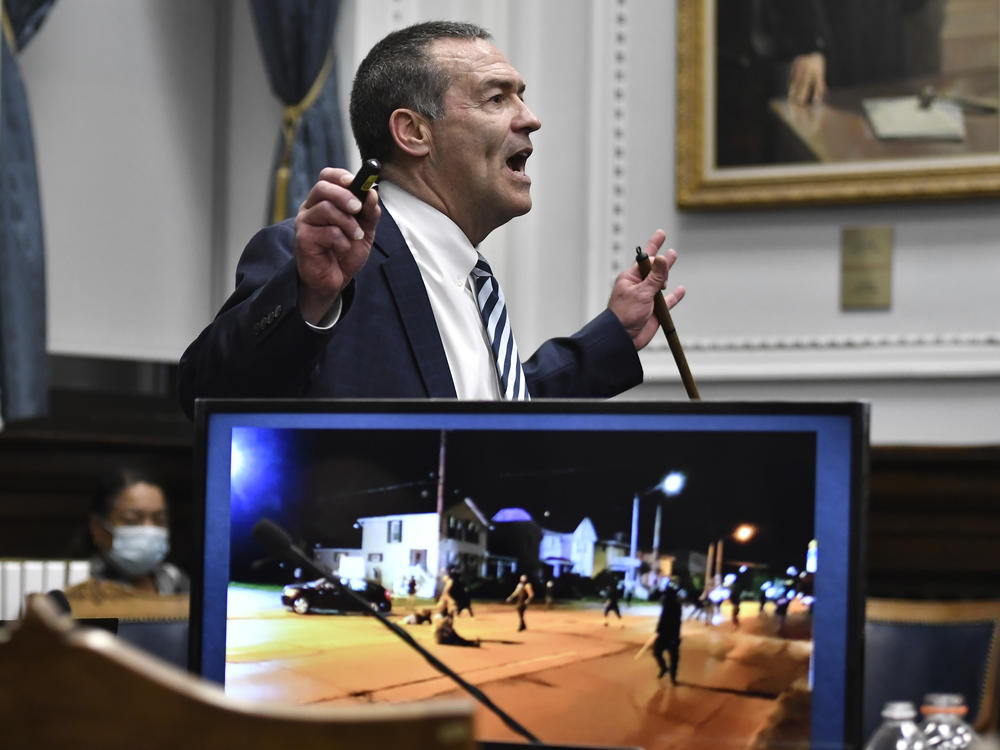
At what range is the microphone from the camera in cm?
115

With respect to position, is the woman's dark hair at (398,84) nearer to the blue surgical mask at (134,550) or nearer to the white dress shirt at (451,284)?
the white dress shirt at (451,284)

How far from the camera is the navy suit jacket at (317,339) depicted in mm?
1526

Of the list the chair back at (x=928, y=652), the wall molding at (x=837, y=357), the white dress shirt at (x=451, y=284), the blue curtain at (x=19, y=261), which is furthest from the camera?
the wall molding at (x=837, y=357)

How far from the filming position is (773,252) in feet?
13.0

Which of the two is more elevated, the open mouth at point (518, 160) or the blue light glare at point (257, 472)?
the open mouth at point (518, 160)

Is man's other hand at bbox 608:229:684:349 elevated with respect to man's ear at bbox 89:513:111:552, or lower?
elevated

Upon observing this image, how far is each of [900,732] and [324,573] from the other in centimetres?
50

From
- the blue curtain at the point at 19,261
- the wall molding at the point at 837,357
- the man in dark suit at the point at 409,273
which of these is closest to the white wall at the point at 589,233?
the wall molding at the point at 837,357

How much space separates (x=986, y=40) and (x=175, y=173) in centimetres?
257

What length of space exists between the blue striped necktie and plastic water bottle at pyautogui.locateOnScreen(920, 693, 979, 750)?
95 cm

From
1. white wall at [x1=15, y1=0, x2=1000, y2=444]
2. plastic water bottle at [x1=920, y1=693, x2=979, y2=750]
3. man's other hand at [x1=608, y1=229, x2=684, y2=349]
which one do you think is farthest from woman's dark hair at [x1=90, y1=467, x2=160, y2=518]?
plastic water bottle at [x1=920, y1=693, x2=979, y2=750]

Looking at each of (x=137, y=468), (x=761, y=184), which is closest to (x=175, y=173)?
(x=137, y=468)

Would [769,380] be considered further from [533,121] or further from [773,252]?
[533,121]

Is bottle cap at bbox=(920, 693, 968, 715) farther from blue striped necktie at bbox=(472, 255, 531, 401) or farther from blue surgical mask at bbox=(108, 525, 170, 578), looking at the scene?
blue surgical mask at bbox=(108, 525, 170, 578)
